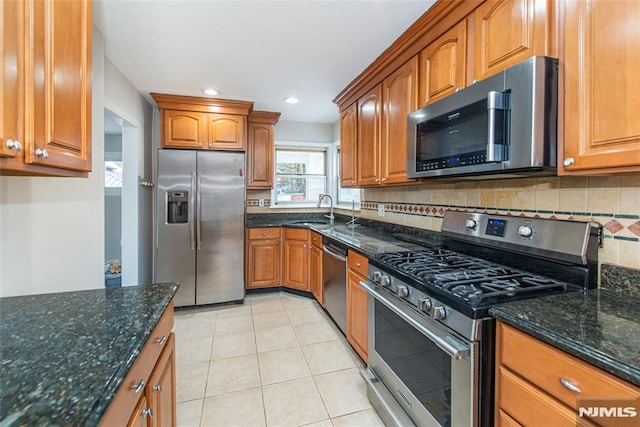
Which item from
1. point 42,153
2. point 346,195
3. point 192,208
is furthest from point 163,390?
point 346,195

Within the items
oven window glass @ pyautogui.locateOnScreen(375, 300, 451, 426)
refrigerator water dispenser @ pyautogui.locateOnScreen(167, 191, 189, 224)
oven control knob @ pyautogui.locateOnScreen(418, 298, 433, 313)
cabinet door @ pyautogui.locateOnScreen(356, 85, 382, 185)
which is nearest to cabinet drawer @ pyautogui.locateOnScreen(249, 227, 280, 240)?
refrigerator water dispenser @ pyautogui.locateOnScreen(167, 191, 189, 224)

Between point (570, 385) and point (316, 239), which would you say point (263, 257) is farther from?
point (570, 385)

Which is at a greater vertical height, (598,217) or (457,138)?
(457,138)

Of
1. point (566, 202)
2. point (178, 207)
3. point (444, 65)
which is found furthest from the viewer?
point (178, 207)

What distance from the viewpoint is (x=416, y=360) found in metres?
1.38

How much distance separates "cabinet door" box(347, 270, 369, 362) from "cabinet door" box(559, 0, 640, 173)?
4.52 ft

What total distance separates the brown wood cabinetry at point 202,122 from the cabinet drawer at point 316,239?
135 cm

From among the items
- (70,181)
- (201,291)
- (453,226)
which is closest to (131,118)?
(70,181)

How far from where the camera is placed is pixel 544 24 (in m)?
1.16

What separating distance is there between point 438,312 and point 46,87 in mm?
1581

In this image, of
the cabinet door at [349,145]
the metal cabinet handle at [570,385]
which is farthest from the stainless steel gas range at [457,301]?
the cabinet door at [349,145]

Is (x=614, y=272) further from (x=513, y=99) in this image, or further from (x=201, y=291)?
(x=201, y=291)

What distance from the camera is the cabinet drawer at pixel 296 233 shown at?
3.60m

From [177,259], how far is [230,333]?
1088mm
